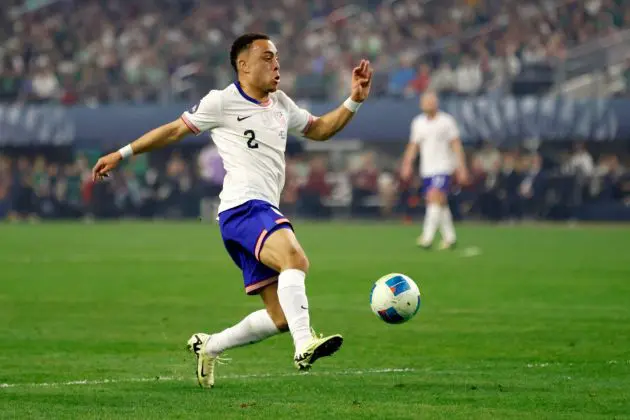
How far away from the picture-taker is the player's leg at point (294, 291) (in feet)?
24.4

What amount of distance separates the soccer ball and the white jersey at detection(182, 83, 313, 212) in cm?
88

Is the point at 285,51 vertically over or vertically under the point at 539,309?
over

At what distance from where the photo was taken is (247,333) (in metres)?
8.26

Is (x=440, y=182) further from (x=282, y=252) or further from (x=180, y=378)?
(x=282, y=252)

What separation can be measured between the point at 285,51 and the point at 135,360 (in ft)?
96.5

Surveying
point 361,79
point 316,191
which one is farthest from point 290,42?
point 361,79

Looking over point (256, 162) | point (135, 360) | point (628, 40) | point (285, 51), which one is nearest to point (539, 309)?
point (135, 360)

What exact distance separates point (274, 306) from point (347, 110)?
56.5 inches

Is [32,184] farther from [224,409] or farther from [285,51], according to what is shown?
[224,409]

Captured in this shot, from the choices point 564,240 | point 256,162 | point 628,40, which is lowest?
point 564,240

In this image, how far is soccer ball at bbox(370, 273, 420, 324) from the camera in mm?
8359

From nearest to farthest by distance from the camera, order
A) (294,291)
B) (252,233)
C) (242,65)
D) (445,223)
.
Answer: (294,291) → (252,233) → (242,65) → (445,223)

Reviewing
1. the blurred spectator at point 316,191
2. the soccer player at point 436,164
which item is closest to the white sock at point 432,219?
the soccer player at point 436,164

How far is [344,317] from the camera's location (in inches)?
510
